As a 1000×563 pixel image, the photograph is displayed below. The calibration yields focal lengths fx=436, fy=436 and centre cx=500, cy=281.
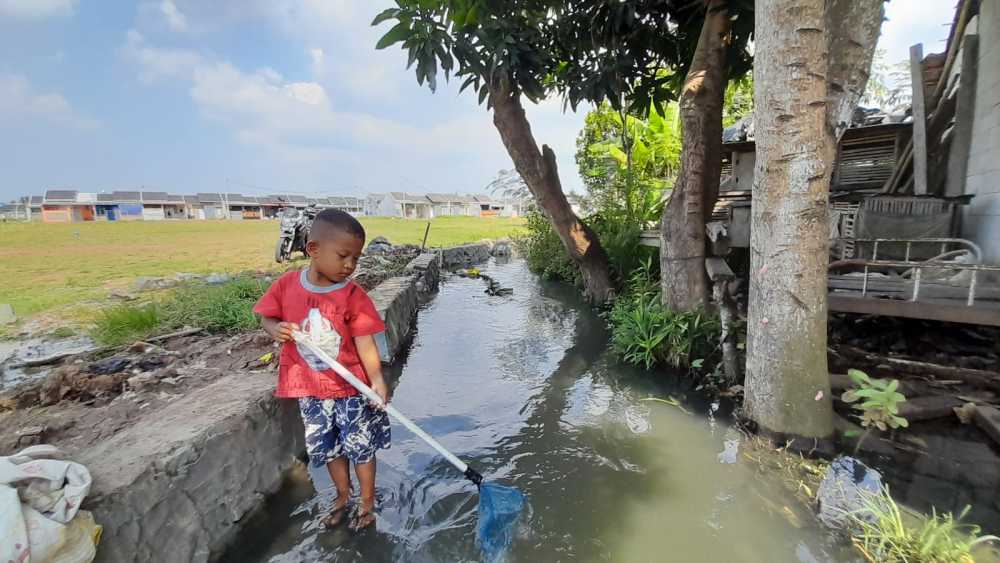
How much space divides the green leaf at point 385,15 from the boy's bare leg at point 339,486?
15.9ft

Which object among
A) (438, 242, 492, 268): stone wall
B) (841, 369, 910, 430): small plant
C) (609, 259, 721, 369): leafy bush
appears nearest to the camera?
(841, 369, 910, 430): small plant

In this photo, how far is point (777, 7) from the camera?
2.73 meters

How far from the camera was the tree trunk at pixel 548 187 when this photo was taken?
7.16 meters

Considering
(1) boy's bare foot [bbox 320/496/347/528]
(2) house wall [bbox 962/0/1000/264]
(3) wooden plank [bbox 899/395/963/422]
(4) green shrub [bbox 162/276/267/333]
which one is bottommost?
(1) boy's bare foot [bbox 320/496/347/528]

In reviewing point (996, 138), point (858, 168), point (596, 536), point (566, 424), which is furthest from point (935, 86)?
point (596, 536)

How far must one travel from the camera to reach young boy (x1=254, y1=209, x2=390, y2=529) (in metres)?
2.09

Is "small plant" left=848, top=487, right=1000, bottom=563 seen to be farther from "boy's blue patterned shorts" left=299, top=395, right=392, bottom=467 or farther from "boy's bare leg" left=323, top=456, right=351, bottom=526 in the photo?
"boy's bare leg" left=323, top=456, right=351, bottom=526

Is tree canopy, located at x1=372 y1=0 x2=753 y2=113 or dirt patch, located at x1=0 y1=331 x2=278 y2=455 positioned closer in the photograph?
dirt patch, located at x1=0 y1=331 x2=278 y2=455

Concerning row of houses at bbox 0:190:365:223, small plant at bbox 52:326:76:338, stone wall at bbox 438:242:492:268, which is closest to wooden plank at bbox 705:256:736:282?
small plant at bbox 52:326:76:338

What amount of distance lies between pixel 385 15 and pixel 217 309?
3.81 meters

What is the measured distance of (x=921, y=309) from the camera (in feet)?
11.0

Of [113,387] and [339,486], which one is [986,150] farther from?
[113,387]

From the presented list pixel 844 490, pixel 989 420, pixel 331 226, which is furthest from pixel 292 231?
pixel 989 420

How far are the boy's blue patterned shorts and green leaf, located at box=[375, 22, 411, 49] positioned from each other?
449 cm
